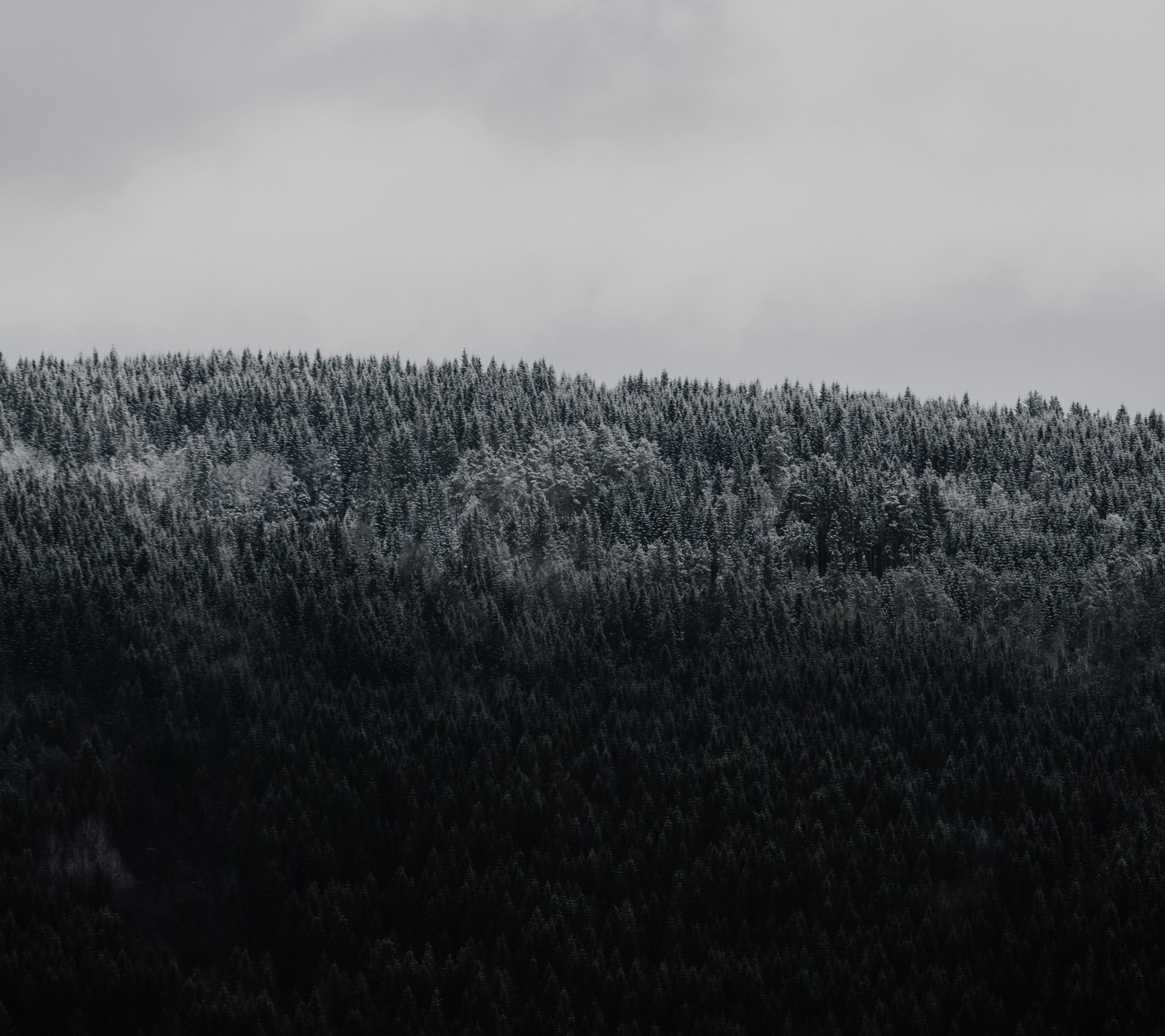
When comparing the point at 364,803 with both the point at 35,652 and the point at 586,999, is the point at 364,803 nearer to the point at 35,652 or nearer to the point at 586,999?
the point at 586,999


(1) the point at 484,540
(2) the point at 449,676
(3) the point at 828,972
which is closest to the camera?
(3) the point at 828,972

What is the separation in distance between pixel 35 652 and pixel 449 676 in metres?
39.4

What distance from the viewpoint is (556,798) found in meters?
98.3

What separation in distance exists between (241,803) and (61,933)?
1765 centimetres

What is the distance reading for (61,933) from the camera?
276 feet

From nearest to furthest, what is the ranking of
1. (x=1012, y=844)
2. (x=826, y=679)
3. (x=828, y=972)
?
(x=828, y=972) < (x=1012, y=844) < (x=826, y=679)

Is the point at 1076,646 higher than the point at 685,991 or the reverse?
higher

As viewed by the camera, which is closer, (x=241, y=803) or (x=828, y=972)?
(x=828, y=972)

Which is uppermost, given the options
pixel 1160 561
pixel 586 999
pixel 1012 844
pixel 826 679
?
pixel 1160 561

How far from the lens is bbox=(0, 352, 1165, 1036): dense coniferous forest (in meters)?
76.9

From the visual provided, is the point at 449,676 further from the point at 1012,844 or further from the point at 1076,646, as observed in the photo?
the point at 1076,646

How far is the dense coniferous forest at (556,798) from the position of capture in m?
76.9

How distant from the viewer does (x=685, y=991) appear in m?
76.8

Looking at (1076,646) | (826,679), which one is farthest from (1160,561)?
(826,679)
